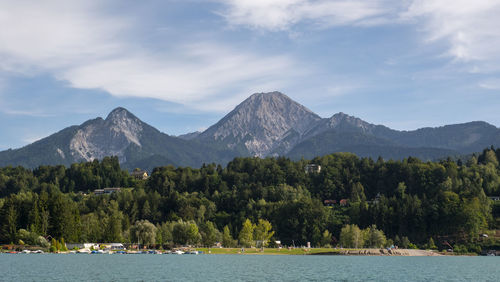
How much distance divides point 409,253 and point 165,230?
8115cm

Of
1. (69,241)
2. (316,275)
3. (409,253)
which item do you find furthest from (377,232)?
(316,275)

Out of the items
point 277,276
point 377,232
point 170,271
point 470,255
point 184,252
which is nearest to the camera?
point 277,276

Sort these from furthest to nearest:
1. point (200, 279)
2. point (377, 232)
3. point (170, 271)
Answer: point (377, 232) < point (170, 271) < point (200, 279)

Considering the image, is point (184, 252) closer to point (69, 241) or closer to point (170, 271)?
point (69, 241)

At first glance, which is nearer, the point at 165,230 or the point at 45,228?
the point at 45,228

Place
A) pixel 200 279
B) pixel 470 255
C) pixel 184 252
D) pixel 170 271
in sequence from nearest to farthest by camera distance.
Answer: pixel 200 279, pixel 170 271, pixel 184 252, pixel 470 255

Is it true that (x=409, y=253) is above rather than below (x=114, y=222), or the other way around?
below

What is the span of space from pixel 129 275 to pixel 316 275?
93.9 ft

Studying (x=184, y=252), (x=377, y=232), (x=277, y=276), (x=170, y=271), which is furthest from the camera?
(x=377, y=232)

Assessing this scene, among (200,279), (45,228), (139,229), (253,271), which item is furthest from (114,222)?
(200,279)

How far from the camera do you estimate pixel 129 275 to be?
84.7 metres

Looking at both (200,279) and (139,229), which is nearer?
(200,279)

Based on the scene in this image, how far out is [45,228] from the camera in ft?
575

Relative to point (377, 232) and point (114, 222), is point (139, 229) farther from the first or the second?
point (377, 232)
